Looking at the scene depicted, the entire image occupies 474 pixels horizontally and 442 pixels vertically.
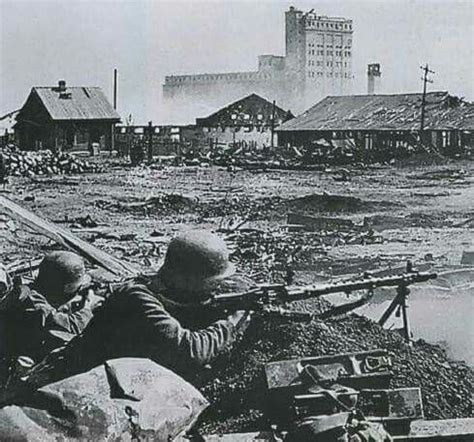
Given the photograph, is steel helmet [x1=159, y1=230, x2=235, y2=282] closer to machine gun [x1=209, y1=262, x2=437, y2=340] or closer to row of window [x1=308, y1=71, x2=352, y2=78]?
machine gun [x1=209, y1=262, x2=437, y2=340]

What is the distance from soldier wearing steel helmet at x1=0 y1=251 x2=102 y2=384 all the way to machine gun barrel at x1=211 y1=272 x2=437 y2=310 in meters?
0.57

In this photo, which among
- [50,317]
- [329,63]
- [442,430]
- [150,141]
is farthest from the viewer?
[150,141]

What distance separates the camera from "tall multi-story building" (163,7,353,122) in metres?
3.05

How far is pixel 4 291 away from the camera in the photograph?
3.10 meters

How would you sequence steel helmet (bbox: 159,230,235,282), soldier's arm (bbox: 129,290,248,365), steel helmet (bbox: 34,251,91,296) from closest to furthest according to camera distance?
1. soldier's arm (bbox: 129,290,248,365)
2. steel helmet (bbox: 159,230,235,282)
3. steel helmet (bbox: 34,251,91,296)

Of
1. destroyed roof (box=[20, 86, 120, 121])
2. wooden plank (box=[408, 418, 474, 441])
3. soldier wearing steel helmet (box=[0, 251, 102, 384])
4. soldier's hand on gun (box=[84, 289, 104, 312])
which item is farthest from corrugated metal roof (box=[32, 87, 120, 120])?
wooden plank (box=[408, 418, 474, 441])

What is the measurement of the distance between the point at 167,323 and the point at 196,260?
24 centimetres

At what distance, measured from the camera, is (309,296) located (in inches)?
107

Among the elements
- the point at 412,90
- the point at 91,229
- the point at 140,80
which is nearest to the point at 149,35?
the point at 140,80

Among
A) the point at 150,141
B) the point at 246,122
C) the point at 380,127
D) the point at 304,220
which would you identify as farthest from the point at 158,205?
the point at 380,127

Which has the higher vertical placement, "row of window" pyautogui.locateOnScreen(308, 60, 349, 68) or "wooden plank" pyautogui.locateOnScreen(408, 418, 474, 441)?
"row of window" pyautogui.locateOnScreen(308, 60, 349, 68)

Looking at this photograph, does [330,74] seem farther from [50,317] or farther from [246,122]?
[50,317]

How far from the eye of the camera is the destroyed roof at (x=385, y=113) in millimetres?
3156

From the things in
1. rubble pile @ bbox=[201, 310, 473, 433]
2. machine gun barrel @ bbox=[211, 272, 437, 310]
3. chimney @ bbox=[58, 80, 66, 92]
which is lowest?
rubble pile @ bbox=[201, 310, 473, 433]
